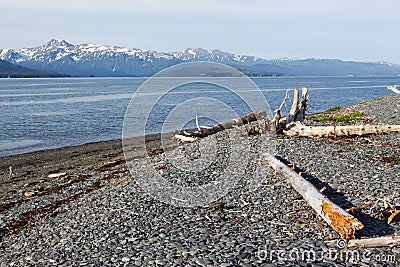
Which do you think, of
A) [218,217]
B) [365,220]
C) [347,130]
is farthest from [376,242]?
[347,130]

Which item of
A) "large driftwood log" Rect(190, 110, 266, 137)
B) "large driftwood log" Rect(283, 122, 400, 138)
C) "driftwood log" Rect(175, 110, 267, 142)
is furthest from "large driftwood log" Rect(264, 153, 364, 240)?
"large driftwood log" Rect(190, 110, 266, 137)

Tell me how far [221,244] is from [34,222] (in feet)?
27.0

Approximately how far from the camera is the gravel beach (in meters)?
9.93

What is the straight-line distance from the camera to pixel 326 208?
1150cm

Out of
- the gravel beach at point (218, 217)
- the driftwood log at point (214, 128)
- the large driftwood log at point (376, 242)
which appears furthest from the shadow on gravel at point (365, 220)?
the driftwood log at point (214, 128)

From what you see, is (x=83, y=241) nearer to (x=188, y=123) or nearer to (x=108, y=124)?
(x=188, y=123)

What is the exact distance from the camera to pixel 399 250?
954 cm

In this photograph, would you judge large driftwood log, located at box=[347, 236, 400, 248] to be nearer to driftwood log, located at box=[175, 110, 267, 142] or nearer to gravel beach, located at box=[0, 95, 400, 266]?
gravel beach, located at box=[0, 95, 400, 266]

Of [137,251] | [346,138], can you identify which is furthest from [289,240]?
[346,138]

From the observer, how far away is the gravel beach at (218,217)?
9.93 m

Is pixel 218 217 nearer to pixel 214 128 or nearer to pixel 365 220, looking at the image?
pixel 365 220

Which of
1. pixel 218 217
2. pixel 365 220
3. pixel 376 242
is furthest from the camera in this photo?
pixel 218 217

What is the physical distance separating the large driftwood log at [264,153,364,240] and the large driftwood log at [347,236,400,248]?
0.36 metres

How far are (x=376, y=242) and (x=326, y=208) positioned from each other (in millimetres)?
1944
